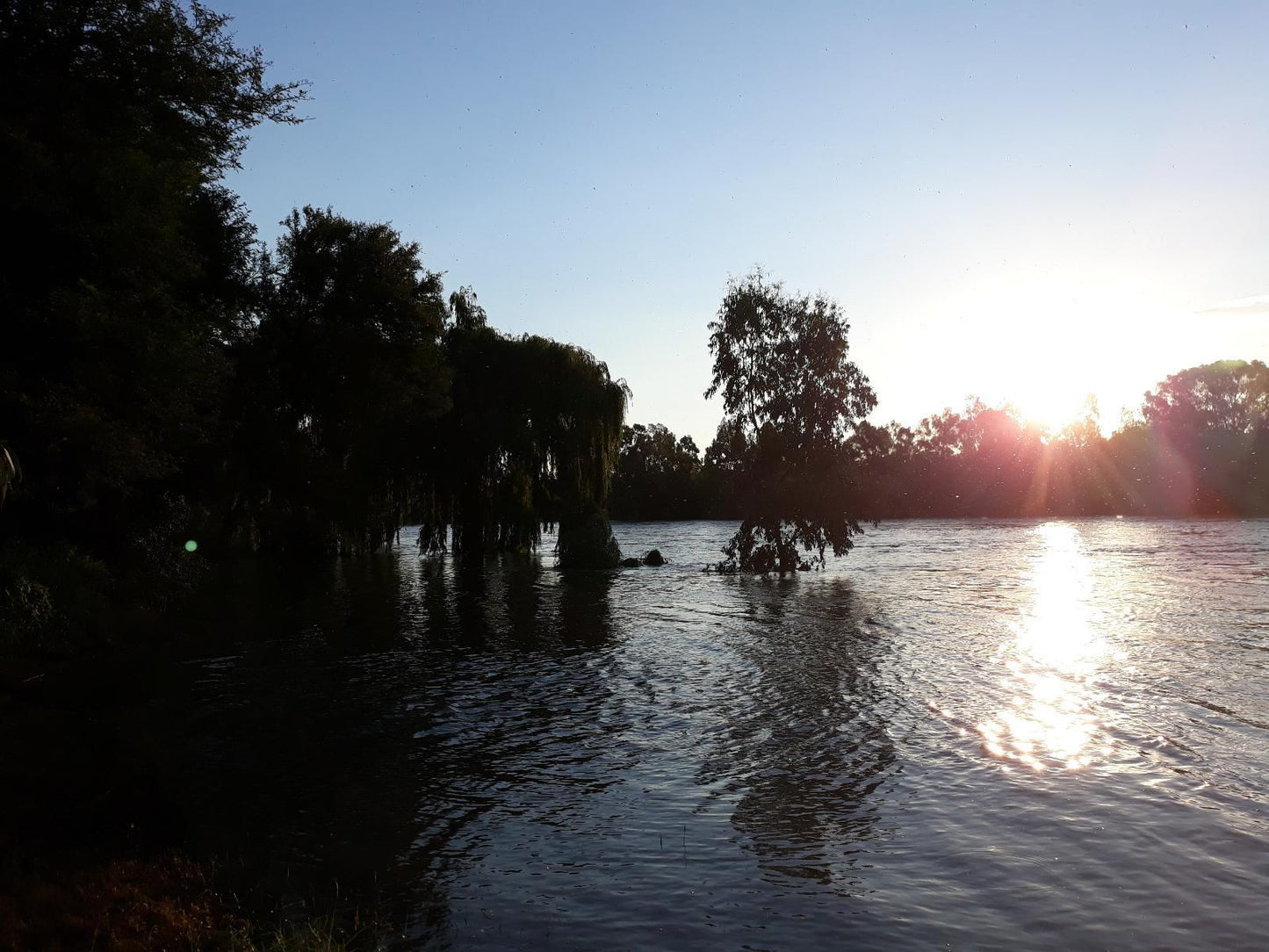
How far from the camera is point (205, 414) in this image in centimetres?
2523

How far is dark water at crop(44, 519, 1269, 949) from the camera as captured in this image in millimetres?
6895

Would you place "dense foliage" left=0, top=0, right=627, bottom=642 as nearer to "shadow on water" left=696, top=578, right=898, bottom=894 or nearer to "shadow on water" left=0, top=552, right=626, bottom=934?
"shadow on water" left=0, top=552, right=626, bottom=934

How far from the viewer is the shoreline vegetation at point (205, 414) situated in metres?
8.97

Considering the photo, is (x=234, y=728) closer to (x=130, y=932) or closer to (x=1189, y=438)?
(x=130, y=932)

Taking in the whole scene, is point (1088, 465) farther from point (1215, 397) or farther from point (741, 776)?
point (741, 776)

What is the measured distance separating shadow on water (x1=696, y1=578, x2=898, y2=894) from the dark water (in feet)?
0.17

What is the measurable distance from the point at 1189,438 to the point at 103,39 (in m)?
133

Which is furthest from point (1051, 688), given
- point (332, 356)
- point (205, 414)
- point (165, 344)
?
point (332, 356)

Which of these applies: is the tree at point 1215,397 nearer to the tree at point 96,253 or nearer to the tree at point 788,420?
the tree at point 788,420

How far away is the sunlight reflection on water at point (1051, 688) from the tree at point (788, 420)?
452 inches

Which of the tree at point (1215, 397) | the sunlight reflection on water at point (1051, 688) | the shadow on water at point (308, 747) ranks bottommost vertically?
the sunlight reflection on water at point (1051, 688)

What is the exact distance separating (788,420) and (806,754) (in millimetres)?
31651

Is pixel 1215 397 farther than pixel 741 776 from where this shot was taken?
Yes

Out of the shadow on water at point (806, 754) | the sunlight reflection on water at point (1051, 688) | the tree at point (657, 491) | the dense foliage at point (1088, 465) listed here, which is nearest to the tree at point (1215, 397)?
the dense foliage at point (1088, 465)
